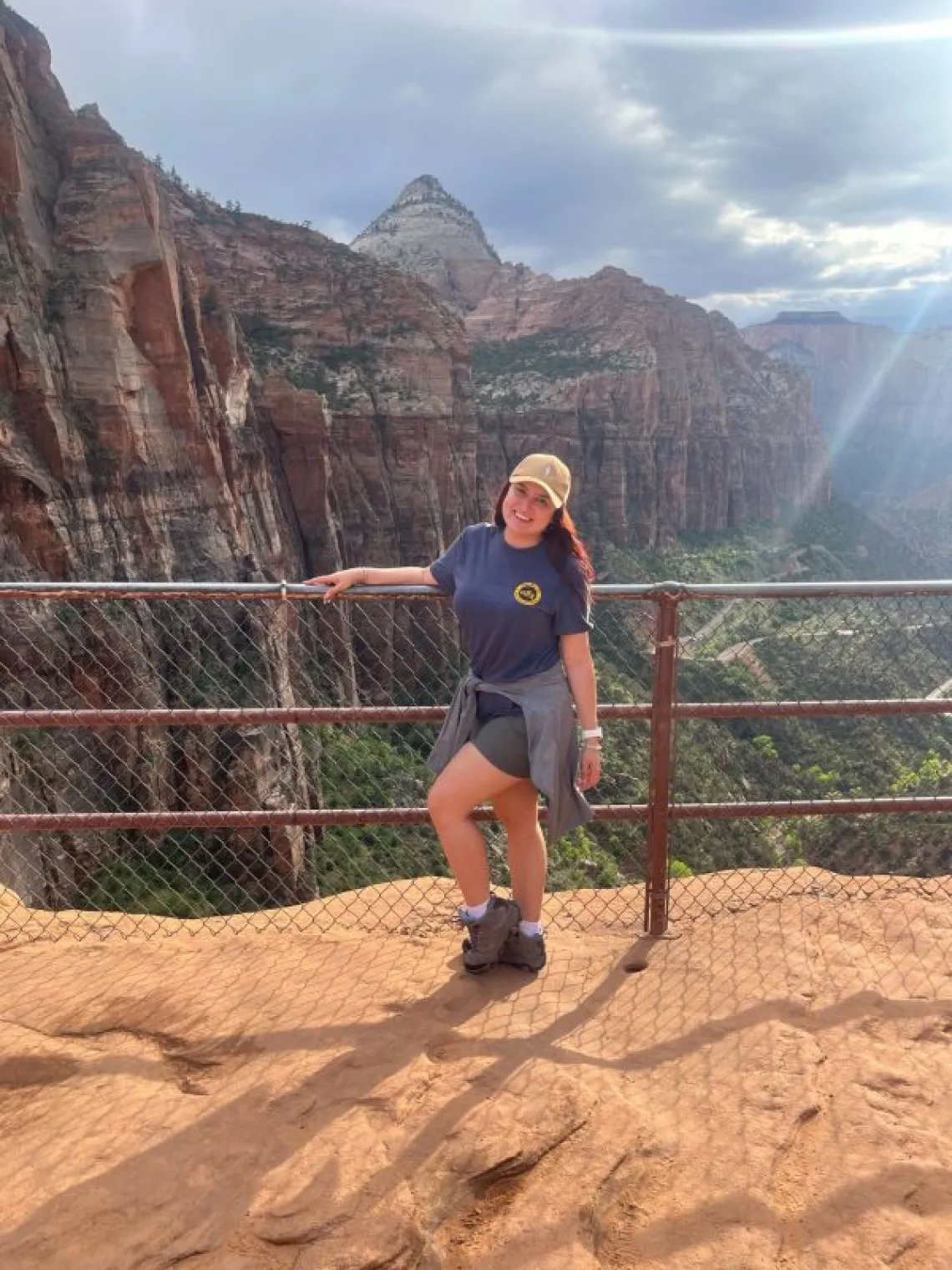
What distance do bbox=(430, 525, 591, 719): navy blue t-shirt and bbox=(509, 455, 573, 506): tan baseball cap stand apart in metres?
0.21

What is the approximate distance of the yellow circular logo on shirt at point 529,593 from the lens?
10.5ft

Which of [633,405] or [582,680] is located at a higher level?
[633,405]

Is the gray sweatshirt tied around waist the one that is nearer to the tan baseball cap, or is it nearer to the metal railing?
the metal railing

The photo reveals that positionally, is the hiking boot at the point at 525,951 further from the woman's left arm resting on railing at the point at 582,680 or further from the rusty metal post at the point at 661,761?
the woman's left arm resting on railing at the point at 582,680

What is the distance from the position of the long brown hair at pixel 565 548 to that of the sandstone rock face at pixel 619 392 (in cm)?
5280

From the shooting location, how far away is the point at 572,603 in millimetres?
3221

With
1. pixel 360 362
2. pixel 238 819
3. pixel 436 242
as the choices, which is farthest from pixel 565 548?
pixel 436 242

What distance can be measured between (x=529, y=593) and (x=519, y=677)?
33 cm

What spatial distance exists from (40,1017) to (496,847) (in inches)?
339

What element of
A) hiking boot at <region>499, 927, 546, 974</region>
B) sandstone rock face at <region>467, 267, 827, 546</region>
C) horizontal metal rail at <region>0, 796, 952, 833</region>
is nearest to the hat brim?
horizontal metal rail at <region>0, 796, 952, 833</region>

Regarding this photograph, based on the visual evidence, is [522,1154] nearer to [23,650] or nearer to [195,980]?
[195,980]

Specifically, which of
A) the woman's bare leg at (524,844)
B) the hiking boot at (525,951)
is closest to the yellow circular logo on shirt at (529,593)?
the woman's bare leg at (524,844)

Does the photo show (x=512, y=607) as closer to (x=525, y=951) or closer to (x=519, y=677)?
(x=519, y=677)

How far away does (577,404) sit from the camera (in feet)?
246
